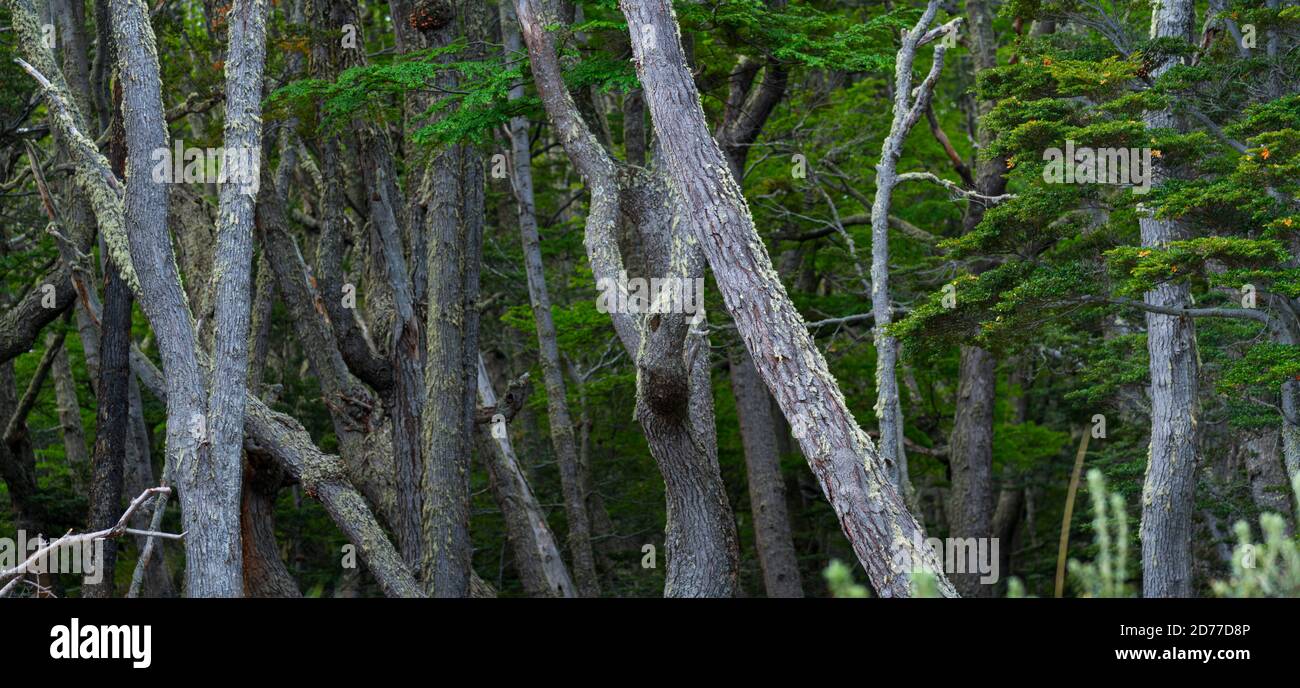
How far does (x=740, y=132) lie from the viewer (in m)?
14.6

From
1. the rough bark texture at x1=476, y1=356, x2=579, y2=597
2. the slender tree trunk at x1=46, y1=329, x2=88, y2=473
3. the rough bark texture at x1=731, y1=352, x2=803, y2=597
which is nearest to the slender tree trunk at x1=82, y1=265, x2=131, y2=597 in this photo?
the rough bark texture at x1=476, y1=356, x2=579, y2=597

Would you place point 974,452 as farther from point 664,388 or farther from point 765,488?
point 664,388

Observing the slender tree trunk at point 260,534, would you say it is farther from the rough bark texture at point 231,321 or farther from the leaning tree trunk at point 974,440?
the leaning tree trunk at point 974,440

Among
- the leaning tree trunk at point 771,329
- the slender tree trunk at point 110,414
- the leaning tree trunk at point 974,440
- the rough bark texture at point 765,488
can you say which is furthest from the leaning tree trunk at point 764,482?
the leaning tree trunk at point 771,329

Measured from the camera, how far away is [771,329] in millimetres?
8023

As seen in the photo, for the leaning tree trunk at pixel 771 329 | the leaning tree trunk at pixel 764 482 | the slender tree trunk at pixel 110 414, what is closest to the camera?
the leaning tree trunk at pixel 771 329

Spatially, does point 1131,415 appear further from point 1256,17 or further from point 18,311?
point 18,311
